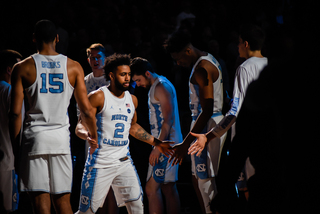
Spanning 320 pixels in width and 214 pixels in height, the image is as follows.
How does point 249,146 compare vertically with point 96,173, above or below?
above

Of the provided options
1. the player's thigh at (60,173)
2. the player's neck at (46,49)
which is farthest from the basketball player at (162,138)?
the player's neck at (46,49)

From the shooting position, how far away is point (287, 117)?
6.36 feet

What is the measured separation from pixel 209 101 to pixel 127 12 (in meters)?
5.39

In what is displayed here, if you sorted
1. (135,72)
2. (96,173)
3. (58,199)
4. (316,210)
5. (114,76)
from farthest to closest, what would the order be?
(135,72), (114,76), (96,173), (58,199), (316,210)

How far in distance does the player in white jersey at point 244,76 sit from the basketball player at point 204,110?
0.61 ft

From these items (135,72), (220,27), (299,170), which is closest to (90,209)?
(135,72)

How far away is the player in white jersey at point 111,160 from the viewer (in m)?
3.58

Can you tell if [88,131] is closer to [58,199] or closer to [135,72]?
[58,199]

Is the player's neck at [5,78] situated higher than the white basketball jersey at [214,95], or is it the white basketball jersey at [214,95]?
the player's neck at [5,78]

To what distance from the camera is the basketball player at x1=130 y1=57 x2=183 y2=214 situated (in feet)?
14.2

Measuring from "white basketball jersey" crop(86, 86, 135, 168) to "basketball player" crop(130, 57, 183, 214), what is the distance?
25.1 inches

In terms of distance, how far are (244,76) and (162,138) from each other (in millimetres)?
1377

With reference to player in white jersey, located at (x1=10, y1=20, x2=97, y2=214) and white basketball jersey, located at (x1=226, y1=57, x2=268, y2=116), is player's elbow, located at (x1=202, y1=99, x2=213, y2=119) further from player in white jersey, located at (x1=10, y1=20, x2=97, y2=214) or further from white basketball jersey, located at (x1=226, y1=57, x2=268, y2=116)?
player in white jersey, located at (x1=10, y1=20, x2=97, y2=214)

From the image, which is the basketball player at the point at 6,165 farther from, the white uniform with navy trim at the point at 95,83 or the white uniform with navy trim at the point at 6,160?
the white uniform with navy trim at the point at 95,83
